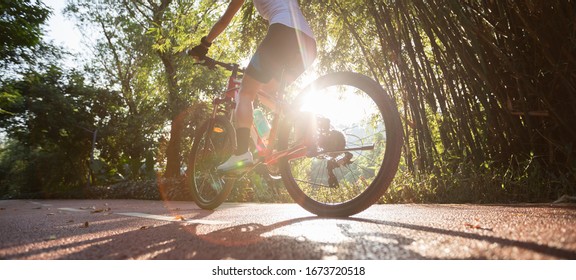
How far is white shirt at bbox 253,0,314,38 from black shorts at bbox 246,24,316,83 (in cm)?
3

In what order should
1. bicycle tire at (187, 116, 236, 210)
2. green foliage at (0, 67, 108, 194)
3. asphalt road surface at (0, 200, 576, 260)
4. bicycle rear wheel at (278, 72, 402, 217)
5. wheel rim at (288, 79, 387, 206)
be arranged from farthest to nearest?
1. green foliage at (0, 67, 108, 194)
2. bicycle tire at (187, 116, 236, 210)
3. wheel rim at (288, 79, 387, 206)
4. bicycle rear wheel at (278, 72, 402, 217)
5. asphalt road surface at (0, 200, 576, 260)

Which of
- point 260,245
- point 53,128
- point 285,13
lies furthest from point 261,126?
point 53,128

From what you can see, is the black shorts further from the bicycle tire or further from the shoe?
the bicycle tire

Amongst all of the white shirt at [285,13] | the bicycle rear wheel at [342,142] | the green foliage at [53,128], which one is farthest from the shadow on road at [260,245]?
the green foliage at [53,128]

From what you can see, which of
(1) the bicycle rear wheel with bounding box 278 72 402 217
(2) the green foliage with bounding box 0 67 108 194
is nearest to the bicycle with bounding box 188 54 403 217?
(1) the bicycle rear wheel with bounding box 278 72 402 217

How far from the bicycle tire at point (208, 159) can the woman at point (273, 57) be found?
1.32ft

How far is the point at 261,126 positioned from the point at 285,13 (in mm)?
751

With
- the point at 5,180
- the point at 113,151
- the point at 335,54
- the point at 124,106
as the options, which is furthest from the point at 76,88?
the point at 335,54

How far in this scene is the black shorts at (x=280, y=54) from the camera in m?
Result: 2.15

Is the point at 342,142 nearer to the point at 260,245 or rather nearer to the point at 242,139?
the point at 242,139

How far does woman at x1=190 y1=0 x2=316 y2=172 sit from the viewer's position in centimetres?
216

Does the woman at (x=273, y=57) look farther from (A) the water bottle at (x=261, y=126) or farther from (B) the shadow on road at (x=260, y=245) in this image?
(B) the shadow on road at (x=260, y=245)

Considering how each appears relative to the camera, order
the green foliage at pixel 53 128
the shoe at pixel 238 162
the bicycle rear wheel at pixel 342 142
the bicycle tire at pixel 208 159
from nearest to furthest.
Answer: the bicycle rear wheel at pixel 342 142, the shoe at pixel 238 162, the bicycle tire at pixel 208 159, the green foliage at pixel 53 128

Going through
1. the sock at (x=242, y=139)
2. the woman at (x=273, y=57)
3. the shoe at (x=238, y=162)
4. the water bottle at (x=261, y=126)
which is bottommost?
the shoe at (x=238, y=162)
